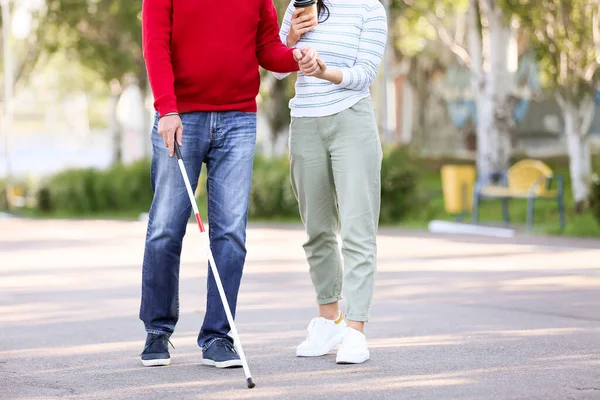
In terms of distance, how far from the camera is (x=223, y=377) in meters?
5.43

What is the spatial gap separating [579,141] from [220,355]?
11918 millimetres

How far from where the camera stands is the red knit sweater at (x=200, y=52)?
5.53m

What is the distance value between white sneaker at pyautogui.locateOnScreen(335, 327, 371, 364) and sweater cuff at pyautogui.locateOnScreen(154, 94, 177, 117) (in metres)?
1.31

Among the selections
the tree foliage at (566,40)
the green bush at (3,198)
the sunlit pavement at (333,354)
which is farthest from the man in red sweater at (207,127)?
the green bush at (3,198)

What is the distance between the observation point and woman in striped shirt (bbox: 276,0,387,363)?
18.9ft

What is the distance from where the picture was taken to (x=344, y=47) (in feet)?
19.1

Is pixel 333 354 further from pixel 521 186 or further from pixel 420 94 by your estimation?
pixel 420 94

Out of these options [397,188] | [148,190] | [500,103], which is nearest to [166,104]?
[397,188]

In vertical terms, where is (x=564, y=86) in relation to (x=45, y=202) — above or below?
above

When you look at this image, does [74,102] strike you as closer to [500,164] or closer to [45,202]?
[45,202]

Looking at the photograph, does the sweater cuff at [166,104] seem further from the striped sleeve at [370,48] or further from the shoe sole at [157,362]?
the shoe sole at [157,362]

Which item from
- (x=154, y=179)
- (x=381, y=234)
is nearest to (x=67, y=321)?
(x=154, y=179)

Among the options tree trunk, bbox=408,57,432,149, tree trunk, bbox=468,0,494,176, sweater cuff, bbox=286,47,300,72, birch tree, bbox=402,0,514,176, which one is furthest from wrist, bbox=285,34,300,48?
tree trunk, bbox=408,57,432,149

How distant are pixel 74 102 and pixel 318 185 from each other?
82.3m
